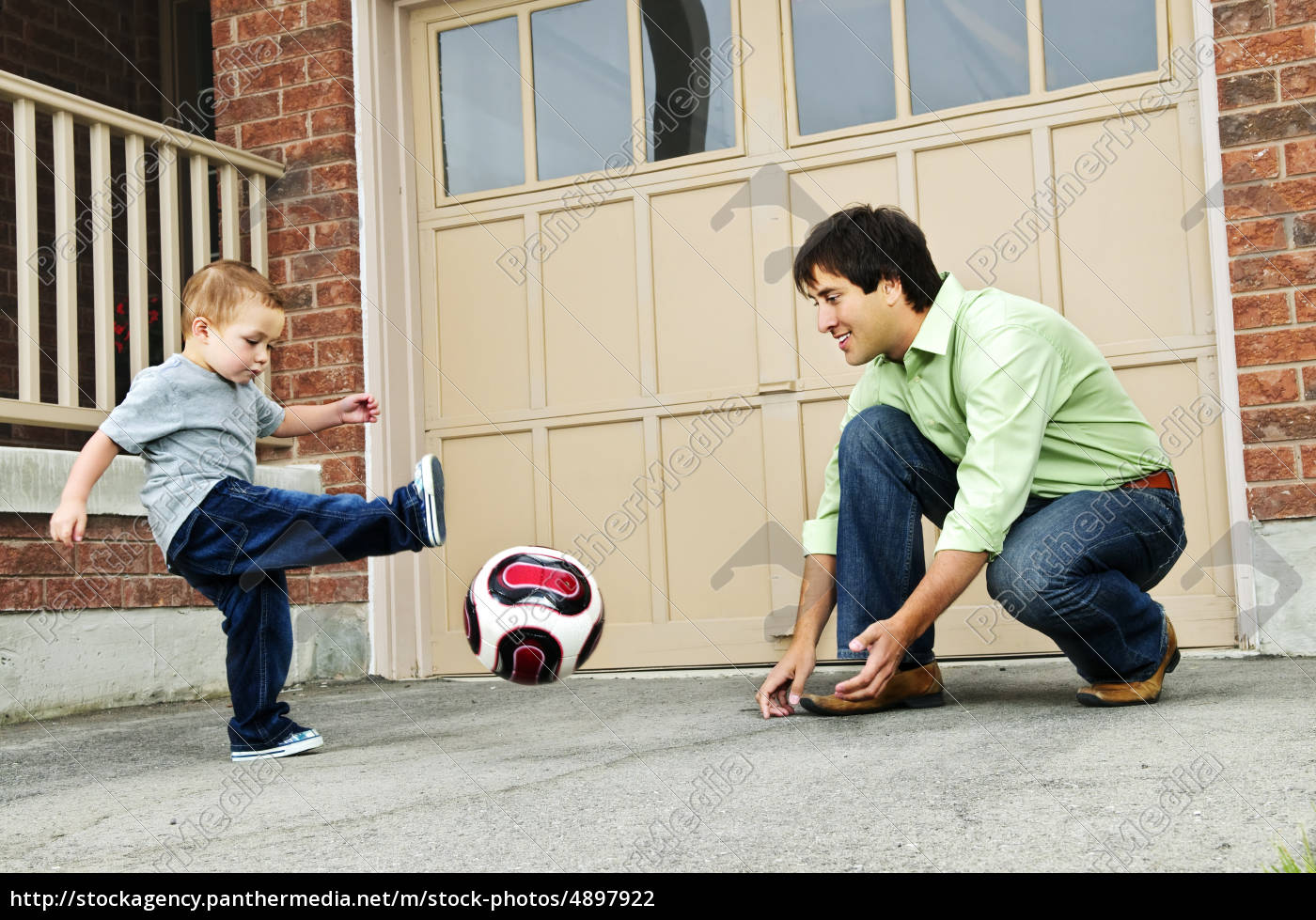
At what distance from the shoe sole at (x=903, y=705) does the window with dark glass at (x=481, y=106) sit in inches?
94.5

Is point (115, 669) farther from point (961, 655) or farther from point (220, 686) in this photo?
point (961, 655)

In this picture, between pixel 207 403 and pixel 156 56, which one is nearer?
pixel 207 403

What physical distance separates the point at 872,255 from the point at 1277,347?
1.41m

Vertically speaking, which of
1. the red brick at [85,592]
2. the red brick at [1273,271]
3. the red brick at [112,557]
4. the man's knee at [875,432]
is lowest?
the red brick at [85,592]

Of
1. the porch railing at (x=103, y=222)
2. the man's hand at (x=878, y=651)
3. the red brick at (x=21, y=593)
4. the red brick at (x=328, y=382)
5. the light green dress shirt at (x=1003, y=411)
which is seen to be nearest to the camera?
the man's hand at (x=878, y=651)

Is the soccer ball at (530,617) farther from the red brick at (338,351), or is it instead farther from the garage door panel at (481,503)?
the red brick at (338,351)

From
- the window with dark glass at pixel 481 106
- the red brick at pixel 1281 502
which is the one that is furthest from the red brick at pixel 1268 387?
the window with dark glass at pixel 481 106

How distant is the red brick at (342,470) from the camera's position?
427cm

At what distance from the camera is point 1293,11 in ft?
10.8

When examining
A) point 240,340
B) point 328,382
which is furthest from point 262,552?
point 328,382

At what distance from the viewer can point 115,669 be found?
3631 millimetres

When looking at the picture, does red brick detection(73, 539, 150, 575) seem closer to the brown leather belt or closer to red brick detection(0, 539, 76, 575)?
red brick detection(0, 539, 76, 575)

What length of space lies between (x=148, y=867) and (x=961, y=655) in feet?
8.46
